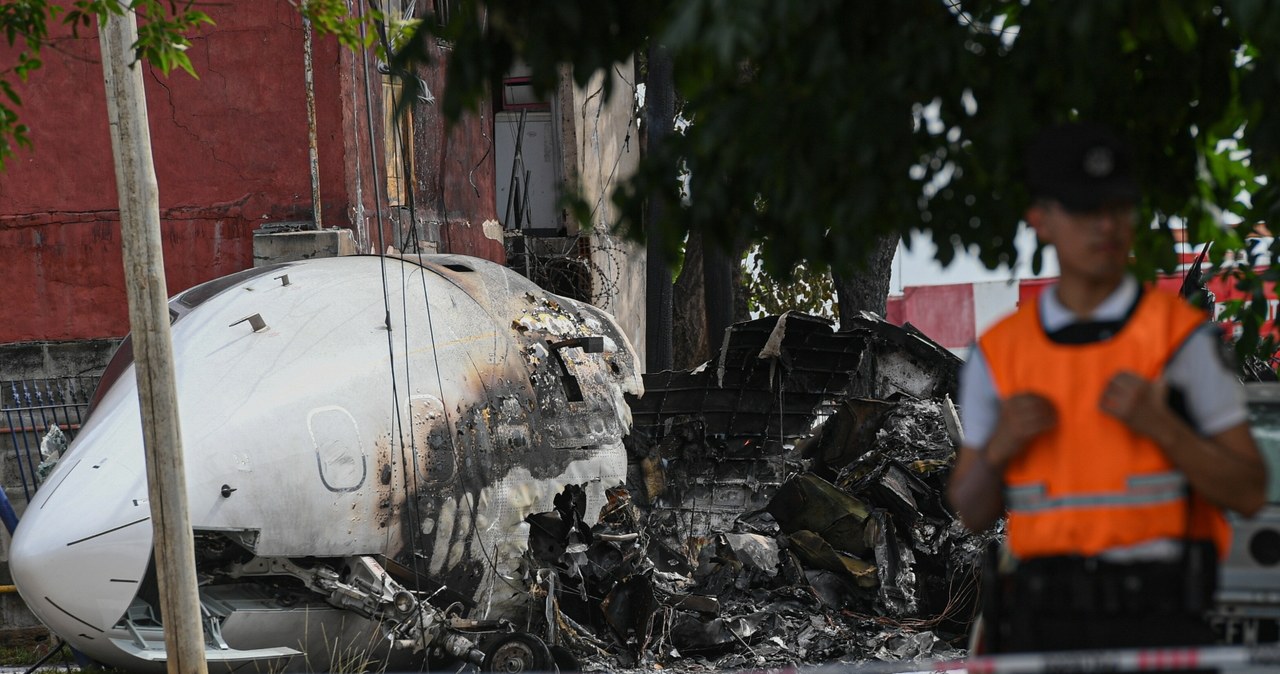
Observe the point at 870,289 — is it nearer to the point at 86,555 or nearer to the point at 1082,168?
the point at 86,555

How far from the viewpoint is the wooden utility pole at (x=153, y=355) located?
7031 mm

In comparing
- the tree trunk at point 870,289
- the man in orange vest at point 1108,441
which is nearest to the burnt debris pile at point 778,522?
the tree trunk at point 870,289

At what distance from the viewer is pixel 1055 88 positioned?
3.04 m

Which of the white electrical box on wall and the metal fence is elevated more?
the white electrical box on wall

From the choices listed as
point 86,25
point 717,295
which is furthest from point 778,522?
point 717,295

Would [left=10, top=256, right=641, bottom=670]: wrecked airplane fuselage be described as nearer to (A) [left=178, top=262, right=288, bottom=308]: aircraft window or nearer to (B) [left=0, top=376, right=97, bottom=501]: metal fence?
(A) [left=178, top=262, right=288, bottom=308]: aircraft window

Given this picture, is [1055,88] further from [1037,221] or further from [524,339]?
[524,339]

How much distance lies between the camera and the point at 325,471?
840 centimetres

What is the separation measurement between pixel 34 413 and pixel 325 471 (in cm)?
714

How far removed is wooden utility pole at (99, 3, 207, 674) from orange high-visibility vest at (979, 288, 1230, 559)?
5478 mm

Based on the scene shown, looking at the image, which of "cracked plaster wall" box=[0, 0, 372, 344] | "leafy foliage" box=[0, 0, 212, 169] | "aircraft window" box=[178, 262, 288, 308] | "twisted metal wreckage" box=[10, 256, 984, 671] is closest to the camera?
"leafy foliage" box=[0, 0, 212, 169]

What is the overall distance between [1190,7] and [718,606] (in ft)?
27.8

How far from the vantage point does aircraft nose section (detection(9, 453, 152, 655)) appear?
7.62 metres

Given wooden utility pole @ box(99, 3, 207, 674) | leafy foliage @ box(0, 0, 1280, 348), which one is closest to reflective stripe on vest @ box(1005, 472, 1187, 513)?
leafy foliage @ box(0, 0, 1280, 348)
